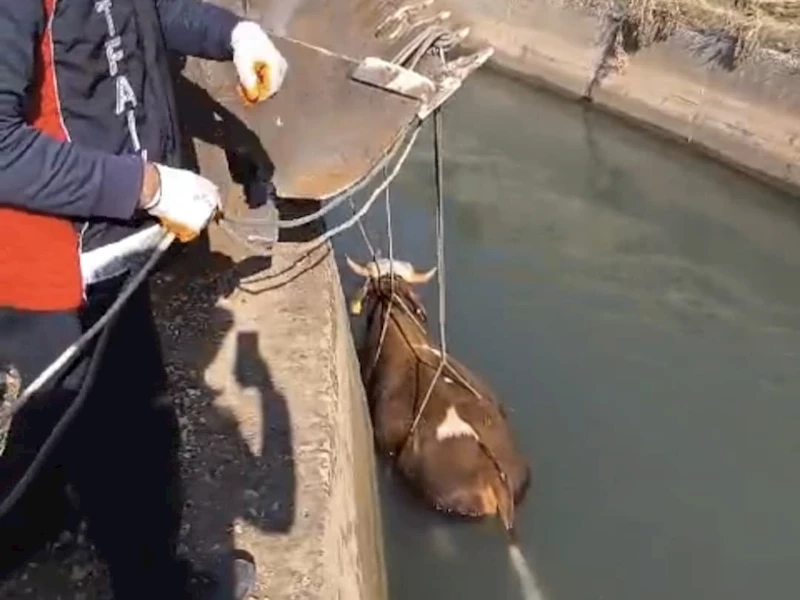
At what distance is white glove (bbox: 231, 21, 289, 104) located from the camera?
2867mm

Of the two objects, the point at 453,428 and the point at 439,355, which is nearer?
the point at 453,428

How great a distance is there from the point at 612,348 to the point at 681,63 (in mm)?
3756

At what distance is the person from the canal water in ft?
10.8

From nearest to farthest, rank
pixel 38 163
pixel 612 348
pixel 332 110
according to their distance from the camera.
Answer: pixel 38 163, pixel 332 110, pixel 612 348

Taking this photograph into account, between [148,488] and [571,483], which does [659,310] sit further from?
[148,488]

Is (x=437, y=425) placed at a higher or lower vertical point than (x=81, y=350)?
lower

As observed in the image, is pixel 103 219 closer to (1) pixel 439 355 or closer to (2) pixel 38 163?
(2) pixel 38 163

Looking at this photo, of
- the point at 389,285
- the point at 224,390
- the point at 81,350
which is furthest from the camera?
the point at 389,285

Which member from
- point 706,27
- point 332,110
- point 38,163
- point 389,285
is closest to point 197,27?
point 38,163

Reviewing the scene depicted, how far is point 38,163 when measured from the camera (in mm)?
2205

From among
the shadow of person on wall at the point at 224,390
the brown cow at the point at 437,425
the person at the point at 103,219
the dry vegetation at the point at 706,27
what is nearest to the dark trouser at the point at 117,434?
the person at the point at 103,219

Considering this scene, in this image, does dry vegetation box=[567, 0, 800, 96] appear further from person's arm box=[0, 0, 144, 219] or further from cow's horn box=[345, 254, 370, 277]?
person's arm box=[0, 0, 144, 219]

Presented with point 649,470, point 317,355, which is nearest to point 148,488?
point 317,355

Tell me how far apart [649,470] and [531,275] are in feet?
8.16
